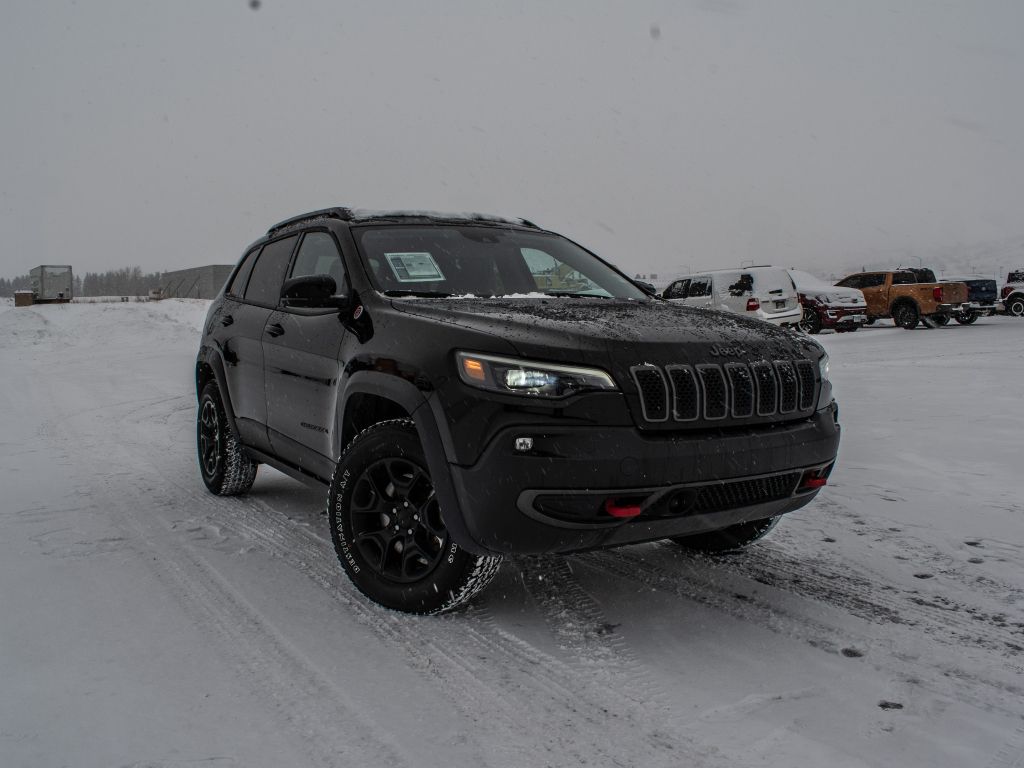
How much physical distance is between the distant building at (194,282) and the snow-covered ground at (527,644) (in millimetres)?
42635

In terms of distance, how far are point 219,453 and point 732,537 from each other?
3.35 m

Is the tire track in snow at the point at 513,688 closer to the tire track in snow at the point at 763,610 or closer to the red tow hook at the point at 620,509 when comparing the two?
the red tow hook at the point at 620,509

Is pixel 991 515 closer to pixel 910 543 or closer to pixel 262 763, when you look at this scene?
pixel 910 543

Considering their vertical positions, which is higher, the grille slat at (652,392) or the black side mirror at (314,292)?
the black side mirror at (314,292)

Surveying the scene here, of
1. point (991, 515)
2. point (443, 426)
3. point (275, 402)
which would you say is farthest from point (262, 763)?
point (991, 515)

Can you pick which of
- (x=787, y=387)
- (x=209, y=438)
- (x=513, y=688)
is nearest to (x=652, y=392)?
(x=787, y=387)

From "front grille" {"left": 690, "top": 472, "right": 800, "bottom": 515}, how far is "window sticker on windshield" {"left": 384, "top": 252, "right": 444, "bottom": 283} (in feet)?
5.44

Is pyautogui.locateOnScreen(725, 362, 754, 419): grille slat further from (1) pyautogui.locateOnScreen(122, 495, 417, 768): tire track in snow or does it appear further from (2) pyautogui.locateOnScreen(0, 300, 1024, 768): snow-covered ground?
(1) pyautogui.locateOnScreen(122, 495, 417, 768): tire track in snow

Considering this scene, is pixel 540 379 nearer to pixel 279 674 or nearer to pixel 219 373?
pixel 279 674

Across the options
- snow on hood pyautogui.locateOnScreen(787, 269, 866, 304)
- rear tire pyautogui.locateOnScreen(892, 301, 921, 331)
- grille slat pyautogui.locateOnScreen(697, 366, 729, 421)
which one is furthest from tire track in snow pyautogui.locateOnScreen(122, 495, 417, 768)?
rear tire pyautogui.locateOnScreen(892, 301, 921, 331)

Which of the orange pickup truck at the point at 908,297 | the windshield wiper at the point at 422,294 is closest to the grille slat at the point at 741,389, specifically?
the windshield wiper at the point at 422,294

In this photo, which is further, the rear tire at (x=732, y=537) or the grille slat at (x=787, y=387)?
the rear tire at (x=732, y=537)

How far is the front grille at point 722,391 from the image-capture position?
114 inches

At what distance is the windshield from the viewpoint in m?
3.87
